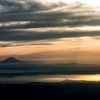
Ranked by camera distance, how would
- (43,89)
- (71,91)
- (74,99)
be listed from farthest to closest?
1. (43,89)
2. (71,91)
3. (74,99)

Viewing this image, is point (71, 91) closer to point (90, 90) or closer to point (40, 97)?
point (90, 90)

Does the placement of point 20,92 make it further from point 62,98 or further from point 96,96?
point 96,96

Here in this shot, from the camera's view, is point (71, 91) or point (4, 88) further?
point (4, 88)

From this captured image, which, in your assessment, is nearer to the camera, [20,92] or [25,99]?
[25,99]

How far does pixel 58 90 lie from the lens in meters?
61.3

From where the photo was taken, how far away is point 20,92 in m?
59.4

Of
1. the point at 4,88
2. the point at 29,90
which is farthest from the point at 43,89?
the point at 4,88

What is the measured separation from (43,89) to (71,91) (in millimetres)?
6585

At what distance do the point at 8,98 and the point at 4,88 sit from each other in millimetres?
10706

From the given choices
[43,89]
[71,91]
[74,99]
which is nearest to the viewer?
[74,99]

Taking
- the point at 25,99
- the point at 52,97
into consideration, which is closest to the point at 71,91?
the point at 52,97

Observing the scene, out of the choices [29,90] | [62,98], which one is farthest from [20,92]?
[62,98]

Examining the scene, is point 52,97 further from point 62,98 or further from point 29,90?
point 29,90

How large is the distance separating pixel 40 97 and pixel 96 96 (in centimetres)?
958
